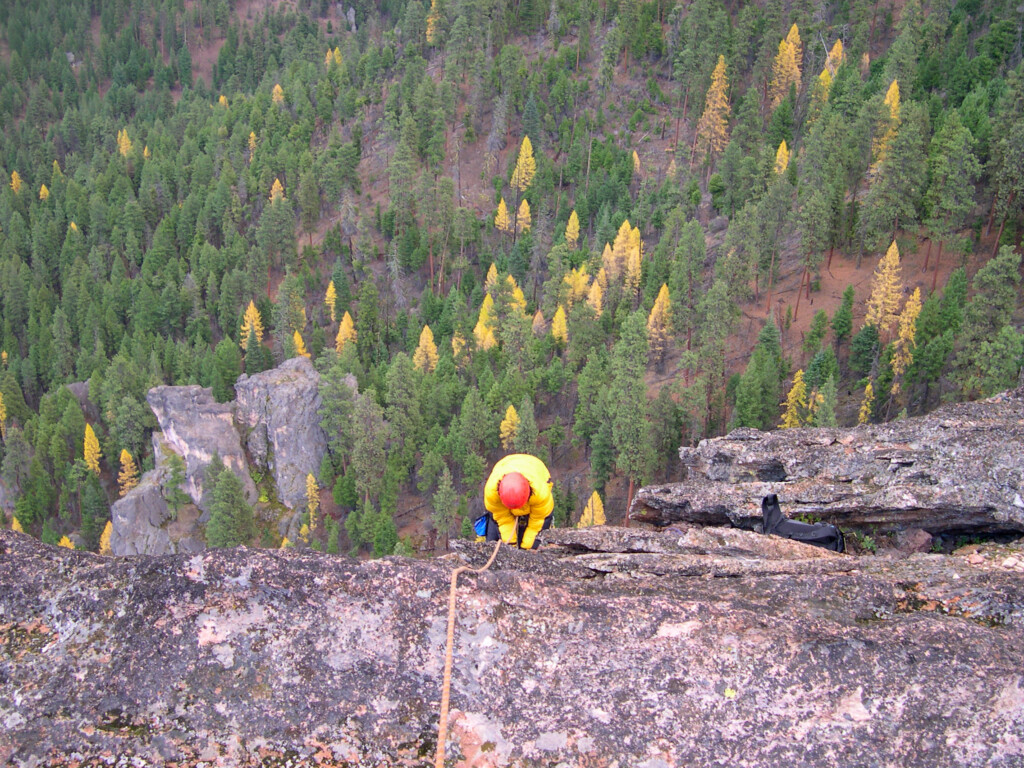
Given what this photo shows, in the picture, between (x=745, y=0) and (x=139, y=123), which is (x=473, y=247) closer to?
(x=745, y=0)

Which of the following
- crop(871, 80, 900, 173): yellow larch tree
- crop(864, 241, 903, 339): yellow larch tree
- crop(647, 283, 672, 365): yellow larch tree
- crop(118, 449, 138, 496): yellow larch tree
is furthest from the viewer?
crop(118, 449, 138, 496): yellow larch tree

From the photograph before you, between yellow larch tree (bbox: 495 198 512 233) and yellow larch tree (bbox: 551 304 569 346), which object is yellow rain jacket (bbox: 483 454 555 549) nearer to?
yellow larch tree (bbox: 551 304 569 346)

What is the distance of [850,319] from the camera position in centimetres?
6462

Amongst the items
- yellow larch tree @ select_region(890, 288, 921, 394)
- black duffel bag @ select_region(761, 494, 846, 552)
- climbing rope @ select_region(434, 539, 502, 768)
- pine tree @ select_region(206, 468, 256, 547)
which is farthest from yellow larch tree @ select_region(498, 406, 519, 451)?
climbing rope @ select_region(434, 539, 502, 768)

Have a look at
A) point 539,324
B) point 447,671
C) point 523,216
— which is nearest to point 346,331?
point 539,324

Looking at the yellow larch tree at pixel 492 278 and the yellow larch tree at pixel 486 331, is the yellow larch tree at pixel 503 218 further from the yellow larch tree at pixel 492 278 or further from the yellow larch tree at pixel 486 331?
the yellow larch tree at pixel 486 331

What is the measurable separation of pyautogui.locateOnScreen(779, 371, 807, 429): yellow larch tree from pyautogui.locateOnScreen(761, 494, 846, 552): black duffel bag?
160 feet

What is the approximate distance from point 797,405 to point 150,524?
6534cm

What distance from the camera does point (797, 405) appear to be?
6112cm

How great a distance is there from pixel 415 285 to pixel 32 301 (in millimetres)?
Result: 60503

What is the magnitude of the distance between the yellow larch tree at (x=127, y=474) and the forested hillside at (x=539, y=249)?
330 millimetres

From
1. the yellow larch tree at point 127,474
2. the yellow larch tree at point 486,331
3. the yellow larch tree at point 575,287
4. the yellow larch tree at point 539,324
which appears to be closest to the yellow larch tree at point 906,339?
the yellow larch tree at point 575,287

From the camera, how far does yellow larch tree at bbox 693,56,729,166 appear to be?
103625 millimetres

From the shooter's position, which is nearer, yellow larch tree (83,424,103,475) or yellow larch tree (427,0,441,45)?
yellow larch tree (83,424,103,475)
